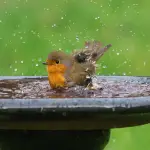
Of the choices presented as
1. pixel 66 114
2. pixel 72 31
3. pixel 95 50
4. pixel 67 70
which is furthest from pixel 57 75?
pixel 72 31

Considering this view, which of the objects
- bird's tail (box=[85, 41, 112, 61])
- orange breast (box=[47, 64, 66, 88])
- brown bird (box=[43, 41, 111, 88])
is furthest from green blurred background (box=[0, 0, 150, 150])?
orange breast (box=[47, 64, 66, 88])

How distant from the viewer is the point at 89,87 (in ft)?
14.2

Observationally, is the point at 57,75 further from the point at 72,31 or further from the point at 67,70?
the point at 72,31

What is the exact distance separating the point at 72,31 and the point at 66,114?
628 centimetres

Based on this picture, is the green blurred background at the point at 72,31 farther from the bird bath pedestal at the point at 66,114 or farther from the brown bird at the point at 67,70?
the bird bath pedestal at the point at 66,114

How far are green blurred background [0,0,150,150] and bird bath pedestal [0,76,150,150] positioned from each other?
12.9 feet

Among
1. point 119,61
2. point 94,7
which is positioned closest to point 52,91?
point 119,61

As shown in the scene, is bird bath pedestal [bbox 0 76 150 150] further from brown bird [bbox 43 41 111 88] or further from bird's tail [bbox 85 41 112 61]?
bird's tail [bbox 85 41 112 61]

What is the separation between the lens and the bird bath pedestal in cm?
350

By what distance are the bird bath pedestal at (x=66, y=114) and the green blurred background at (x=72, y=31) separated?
394 cm

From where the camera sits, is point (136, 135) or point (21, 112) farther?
point (136, 135)

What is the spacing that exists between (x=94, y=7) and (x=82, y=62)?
20.1ft

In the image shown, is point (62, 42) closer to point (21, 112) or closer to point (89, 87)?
point (89, 87)

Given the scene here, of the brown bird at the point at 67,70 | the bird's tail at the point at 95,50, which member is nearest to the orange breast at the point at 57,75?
the brown bird at the point at 67,70
